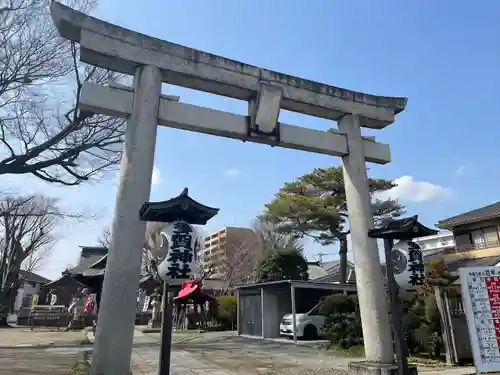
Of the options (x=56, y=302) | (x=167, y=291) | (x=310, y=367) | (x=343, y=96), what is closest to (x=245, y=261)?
(x=56, y=302)

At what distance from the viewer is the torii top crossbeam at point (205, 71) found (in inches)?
257

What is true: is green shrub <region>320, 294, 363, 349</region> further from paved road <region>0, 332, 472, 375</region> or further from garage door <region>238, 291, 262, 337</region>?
garage door <region>238, 291, 262, 337</region>

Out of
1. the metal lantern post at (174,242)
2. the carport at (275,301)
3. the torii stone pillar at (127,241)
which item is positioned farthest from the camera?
the carport at (275,301)

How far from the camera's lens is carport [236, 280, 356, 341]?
754 inches

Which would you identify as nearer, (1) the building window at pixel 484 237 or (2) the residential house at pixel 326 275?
(1) the building window at pixel 484 237

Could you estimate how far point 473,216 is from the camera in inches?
947

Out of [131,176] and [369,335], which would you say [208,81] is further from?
[369,335]

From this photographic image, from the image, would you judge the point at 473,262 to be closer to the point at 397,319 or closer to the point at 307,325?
the point at 307,325

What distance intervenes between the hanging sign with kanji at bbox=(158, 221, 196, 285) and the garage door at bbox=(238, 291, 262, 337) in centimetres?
1563

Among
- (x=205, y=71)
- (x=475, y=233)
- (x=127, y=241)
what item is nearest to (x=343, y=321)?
(x=127, y=241)

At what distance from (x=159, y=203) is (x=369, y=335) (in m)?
4.87

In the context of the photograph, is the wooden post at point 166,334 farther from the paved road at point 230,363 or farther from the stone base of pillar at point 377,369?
the paved road at point 230,363

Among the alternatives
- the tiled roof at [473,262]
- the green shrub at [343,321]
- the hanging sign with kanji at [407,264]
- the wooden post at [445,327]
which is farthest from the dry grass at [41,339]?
the tiled roof at [473,262]

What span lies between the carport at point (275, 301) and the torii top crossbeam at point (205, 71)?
37.7ft
